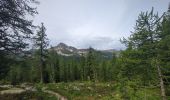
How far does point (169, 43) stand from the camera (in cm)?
2372

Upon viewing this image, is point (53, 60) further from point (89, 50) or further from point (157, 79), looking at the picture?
point (157, 79)

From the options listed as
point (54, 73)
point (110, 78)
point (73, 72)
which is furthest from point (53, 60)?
point (110, 78)

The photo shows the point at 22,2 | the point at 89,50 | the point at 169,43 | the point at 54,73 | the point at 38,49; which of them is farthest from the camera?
the point at 54,73

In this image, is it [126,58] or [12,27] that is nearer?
[12,27]

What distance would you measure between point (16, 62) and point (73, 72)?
3510 inches

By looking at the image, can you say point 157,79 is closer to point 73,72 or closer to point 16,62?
point 16,62

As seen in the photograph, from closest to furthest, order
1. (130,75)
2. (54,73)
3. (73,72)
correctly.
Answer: (130,75)
(54,73)
(73,72)

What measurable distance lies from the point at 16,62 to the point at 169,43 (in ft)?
53.3

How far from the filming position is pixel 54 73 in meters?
84.3

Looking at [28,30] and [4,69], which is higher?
[28,30]

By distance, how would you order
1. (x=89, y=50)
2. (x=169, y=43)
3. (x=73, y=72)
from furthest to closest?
(x=73, y=72)
(x=89, y=50)
(x=169, y=43)

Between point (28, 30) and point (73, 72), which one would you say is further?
point (73, 72)

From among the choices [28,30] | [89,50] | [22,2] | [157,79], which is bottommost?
[157,79]

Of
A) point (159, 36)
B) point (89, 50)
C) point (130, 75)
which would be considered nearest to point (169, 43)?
point (159, 36)
